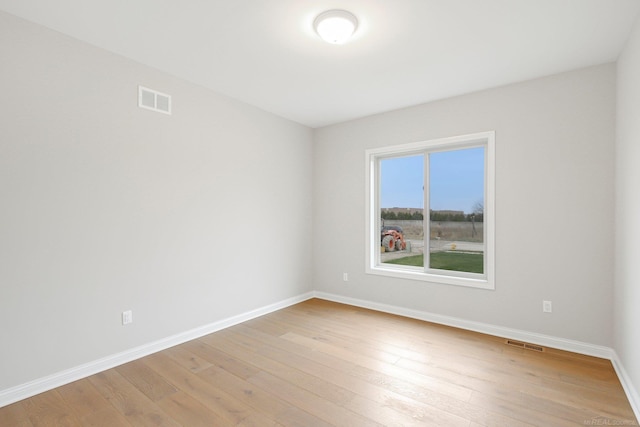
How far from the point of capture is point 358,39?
95.5 inches

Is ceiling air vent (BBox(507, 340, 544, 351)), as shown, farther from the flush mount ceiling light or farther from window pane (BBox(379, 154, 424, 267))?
the flush mount ceiling light

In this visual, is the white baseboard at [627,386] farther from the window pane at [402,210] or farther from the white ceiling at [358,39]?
the white ceiling at [358,39]

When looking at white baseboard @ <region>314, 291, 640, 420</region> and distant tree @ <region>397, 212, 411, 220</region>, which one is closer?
white baseboard @ <region>314, 291, 640, 420</region>

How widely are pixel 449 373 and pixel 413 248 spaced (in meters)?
1.85

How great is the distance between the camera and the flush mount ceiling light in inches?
82.7

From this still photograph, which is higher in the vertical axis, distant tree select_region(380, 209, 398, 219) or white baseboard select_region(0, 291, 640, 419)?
distant tree select_region(380, 209, 398, 219)

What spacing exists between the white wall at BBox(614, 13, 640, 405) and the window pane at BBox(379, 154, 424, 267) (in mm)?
1862

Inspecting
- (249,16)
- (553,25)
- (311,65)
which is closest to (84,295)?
(249,16)

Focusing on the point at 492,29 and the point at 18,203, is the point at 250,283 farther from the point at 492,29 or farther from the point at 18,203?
the point at 492,29

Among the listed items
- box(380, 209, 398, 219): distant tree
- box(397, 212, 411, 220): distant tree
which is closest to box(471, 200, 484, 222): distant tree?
box(397, 212, 411, 220): distant tree

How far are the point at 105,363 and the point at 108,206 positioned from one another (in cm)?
131

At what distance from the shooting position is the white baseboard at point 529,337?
7.32 ft

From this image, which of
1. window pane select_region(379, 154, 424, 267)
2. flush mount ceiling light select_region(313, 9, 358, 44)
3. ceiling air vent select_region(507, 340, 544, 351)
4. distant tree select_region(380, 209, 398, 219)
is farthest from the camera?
distant tree select_region(380, 209, 398, 219)

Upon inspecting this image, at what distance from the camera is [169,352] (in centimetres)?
289
